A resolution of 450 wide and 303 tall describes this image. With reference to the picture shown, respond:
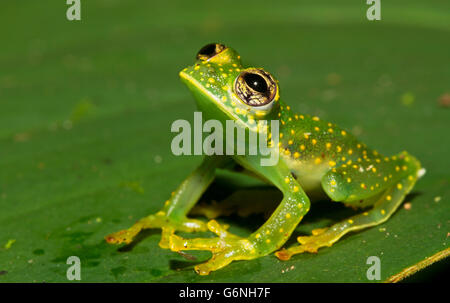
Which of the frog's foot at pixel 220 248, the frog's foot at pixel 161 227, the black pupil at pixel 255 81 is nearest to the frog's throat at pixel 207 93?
the black pupil at pixel 255 81

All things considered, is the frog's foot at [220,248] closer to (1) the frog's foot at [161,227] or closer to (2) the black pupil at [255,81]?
(1) the frog's foot at [161,227]

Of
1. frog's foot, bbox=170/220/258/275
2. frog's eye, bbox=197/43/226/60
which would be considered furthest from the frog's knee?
frog's eye, bbox=197/43/226/60

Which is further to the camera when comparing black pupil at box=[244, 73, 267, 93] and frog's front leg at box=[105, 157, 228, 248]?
frog's front leg at box=[105, 157, 228, 248]

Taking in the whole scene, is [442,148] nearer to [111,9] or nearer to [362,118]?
[362,118]

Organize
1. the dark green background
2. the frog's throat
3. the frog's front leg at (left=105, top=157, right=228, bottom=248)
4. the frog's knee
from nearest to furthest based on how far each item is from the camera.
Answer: the frog's throat, the dark green background, the frog's knee, the frog's front leg at (left=105, top=157, right=228, bottom=248)

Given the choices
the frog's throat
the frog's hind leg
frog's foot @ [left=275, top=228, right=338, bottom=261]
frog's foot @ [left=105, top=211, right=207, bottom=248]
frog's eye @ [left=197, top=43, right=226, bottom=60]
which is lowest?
frog's foot @ [left=105, top=211, right=207, bottom=248]

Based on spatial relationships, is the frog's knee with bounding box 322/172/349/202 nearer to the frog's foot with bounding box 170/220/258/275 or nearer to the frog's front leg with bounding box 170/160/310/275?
the frog's front leg with bounding box 170/160/310/275
